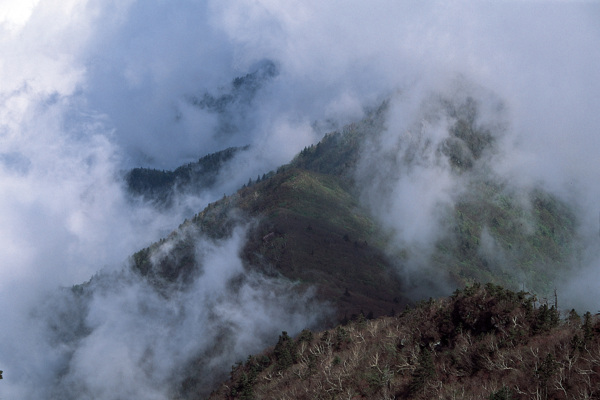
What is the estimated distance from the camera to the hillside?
99312 mm

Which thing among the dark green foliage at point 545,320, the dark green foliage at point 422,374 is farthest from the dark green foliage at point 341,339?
the dark green foliage at point 545,320

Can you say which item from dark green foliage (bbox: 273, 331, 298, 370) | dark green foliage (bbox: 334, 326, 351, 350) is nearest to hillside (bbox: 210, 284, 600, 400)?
dark green foliage (bbox: 334, 326, 351, 350)

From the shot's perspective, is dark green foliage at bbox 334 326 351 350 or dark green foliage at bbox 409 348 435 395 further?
dark green foliage at bbox 334 326 351 350

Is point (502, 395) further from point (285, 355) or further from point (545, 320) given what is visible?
point (285, 355)

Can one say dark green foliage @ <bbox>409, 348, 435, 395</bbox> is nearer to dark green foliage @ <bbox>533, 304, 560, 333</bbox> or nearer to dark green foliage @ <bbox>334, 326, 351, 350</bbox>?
dark green foliage @ <bbox>533, 304, 560, 333</bbox>

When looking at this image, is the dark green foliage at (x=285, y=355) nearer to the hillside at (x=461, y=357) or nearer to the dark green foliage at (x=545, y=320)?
the hillside at (x=461, y=357)

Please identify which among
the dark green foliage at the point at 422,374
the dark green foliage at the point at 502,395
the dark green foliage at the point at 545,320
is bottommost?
the dark green foliage at the point at 502,395

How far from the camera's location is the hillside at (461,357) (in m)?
99.3

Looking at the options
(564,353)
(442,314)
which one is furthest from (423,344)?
(564,353)

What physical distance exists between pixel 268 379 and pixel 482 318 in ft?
242

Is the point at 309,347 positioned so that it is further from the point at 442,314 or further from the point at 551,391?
the point at 551,391

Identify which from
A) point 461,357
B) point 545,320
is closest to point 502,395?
point 461,357

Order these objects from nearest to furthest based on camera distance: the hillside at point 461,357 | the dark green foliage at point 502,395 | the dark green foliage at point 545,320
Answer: the dark green foliage at point 502,395 < the hillside at point 461,357 < the dark green foliage at point 545,320

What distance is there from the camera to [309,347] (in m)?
186
